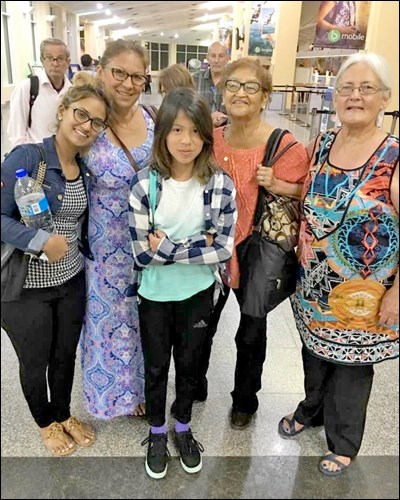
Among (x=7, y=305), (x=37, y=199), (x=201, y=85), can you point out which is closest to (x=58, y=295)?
(x=7, y=305)

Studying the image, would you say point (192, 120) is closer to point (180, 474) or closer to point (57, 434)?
point (180, 474)

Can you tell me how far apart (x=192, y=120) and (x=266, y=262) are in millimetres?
440

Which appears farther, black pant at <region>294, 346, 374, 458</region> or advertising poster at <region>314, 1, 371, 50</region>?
black pant at <region>294, 346, 374, 458</region>

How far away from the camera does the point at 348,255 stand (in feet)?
3.48

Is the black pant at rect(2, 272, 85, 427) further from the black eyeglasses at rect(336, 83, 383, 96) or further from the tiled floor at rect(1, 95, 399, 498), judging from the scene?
the black eyeglasses at rect(336, 83, 383, 96)

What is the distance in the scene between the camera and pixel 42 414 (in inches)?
52.0

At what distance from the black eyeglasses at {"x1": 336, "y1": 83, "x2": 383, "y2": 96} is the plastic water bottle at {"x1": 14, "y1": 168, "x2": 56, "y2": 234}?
0.67 metres

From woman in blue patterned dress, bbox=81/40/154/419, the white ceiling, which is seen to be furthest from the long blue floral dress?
the white ceiling

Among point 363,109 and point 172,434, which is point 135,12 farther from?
point 172,434

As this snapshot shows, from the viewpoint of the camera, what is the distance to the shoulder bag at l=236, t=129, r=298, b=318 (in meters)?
1.22

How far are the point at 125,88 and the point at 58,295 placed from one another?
55cm

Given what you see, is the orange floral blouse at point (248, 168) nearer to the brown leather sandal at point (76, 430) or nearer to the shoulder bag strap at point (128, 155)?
the shoulder bag strap at point (128, 155)

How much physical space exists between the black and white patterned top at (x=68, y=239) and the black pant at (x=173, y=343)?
0.73 ft

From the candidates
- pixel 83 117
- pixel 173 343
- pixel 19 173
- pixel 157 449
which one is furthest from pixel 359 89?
pixel 157 449
